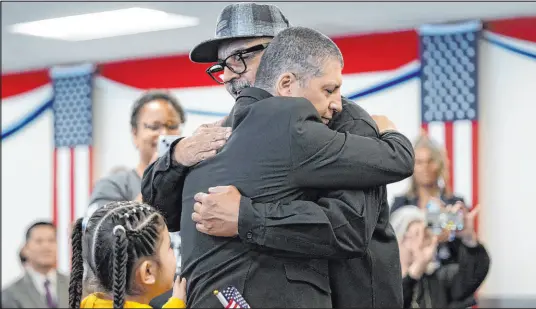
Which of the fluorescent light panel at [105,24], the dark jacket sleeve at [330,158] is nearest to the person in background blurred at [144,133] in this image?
the dark jacket sleeve at [330,158]

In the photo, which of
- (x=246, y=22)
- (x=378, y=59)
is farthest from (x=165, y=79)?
(x=246, y=22)

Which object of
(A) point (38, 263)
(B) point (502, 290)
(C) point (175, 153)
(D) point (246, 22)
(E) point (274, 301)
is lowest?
(B) point (502, 290)

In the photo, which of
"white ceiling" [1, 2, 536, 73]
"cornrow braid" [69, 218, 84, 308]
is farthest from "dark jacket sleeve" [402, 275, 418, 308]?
"white ceiling" [1, 2, 536, 73]

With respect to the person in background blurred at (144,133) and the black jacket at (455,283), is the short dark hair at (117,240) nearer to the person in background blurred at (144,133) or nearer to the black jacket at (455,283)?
the person in background blurred at (144,133)

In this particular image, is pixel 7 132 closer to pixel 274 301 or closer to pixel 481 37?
pixel 481 37

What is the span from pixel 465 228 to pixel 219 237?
2.19 metres

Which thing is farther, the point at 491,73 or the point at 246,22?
the point at 491,73

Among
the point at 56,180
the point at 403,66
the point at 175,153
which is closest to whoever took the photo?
the point at 175,153

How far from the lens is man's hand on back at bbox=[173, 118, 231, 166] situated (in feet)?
5.94

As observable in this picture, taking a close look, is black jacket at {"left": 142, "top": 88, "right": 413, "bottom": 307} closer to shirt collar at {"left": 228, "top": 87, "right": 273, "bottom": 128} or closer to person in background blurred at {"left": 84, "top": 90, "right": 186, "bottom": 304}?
shirt collar at {"left": 228, "top": 87, "right": 273, "bottom": 128}

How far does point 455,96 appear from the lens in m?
6.43

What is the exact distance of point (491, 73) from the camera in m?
6.42

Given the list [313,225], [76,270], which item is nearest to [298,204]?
[313,225]

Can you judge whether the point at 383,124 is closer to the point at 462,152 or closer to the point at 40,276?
the point at 40,276
